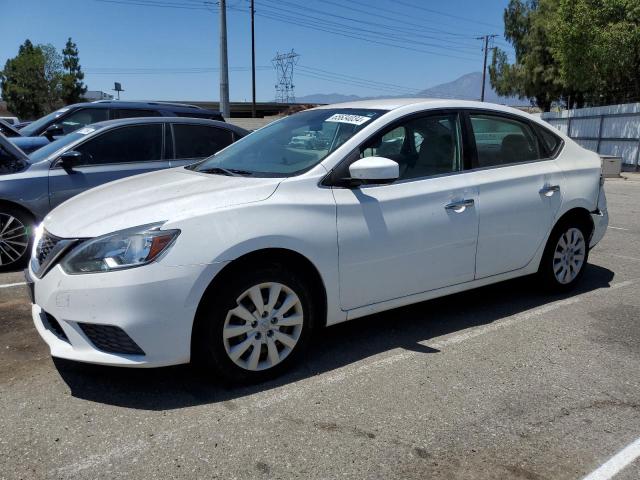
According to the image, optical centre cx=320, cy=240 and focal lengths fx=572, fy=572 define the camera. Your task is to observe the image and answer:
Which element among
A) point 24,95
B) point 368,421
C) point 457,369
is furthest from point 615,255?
point 24,95

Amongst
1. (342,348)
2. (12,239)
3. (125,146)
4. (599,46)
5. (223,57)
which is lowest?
(342,348)

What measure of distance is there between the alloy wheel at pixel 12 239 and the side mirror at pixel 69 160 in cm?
74

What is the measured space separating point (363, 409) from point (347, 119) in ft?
6.64

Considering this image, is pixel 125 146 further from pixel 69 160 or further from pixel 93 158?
pixel 69 160

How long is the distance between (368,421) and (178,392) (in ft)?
3.66

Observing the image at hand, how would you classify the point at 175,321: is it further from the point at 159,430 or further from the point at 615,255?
the point at 615,255

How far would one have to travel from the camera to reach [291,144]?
4137 mm

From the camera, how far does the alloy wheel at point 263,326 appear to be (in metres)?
3.23

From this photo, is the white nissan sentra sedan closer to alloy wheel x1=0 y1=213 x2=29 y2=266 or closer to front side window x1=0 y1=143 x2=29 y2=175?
alloy wheel x1=0 y1=213 x2=29 y2=266

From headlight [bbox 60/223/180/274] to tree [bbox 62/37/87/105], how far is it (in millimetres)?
63032

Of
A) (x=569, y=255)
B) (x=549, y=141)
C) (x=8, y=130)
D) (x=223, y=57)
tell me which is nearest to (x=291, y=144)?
(x=549, y=141)

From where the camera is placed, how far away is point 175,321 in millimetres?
3020

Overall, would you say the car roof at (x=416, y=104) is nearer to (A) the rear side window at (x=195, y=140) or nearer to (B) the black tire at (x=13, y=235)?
(A) the rear side window at (x=195, y=140)

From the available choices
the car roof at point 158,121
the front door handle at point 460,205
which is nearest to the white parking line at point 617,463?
the front door handle at point 460,205
